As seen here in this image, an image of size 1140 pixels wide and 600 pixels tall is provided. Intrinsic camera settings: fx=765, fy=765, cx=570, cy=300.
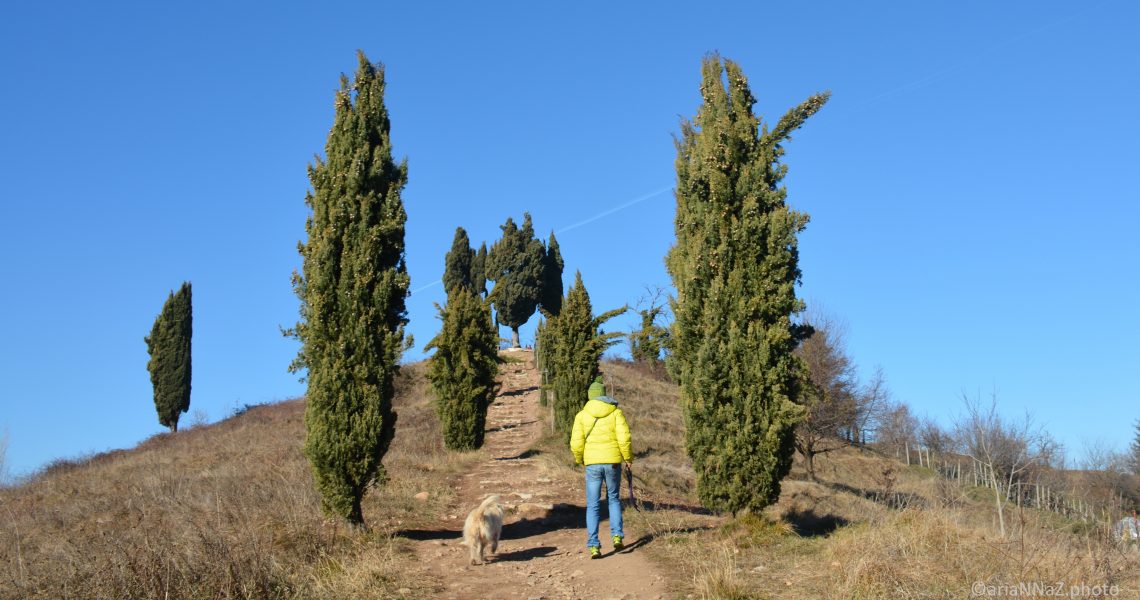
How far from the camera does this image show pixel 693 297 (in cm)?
1097

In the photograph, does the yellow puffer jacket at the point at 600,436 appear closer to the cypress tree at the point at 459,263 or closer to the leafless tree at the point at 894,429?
the leafless tree at the point at 894,429

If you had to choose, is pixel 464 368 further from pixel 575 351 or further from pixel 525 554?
pixel 525 554

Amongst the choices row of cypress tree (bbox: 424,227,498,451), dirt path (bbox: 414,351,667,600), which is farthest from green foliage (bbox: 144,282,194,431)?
dirt path (bbox: 414,351,667,600)

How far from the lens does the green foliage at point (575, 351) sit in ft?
71.4

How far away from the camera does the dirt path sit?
25.0 ft

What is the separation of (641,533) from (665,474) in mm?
7781

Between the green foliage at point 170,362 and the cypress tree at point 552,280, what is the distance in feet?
66.7

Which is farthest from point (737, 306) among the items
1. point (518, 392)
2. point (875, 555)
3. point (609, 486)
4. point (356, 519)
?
point (518, 392)

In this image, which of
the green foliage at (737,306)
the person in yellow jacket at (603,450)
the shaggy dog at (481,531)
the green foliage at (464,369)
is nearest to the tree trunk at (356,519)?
the shaggy dog at (481,531)

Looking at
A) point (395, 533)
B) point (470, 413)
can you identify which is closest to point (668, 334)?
point (395, 533)

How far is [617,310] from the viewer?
2284 cm

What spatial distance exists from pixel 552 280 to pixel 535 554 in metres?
40.6

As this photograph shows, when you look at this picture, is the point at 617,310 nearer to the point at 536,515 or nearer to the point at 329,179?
the point at 536,515

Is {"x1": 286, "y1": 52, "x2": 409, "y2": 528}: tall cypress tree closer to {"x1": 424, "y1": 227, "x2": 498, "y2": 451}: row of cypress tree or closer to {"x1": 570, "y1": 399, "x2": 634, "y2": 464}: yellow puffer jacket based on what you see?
{"x1": 570, "y1": 399, "x2": 634, "y2": 464}: yellow puffer jacket
